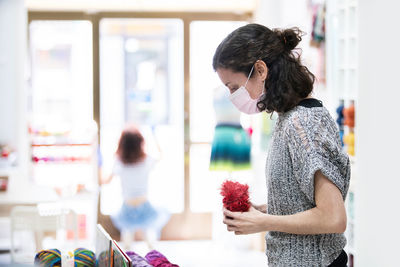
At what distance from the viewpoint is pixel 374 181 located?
2781 mm

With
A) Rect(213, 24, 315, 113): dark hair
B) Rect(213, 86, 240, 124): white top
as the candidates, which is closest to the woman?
Rect(213, 24, 315, 113): dark hair

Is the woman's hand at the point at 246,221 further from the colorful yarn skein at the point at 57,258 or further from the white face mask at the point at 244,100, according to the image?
the colorful yarn skein at the point at 57,258

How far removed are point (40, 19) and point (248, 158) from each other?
7.30 feet

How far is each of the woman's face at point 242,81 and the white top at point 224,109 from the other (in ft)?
11.4

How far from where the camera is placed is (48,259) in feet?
6.28

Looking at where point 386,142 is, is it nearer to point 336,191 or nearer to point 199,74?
point 336,191

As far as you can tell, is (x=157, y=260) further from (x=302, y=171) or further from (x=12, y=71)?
(x=12, y=71)

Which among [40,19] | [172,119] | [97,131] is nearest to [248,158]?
[172,119]

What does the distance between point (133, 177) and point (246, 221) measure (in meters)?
3.48

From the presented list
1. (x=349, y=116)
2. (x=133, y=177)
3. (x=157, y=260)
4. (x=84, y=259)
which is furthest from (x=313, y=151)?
(x=133, y=177)

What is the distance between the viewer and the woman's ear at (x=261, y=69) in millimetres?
1479

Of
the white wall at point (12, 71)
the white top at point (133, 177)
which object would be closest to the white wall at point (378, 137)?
the white top at point (133, 177)

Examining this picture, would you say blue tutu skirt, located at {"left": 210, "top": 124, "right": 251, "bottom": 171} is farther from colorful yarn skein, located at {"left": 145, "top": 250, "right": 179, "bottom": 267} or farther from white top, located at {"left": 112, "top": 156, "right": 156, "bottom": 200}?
colorful yarn skein, located at {"left": 145, "top": 250, "right": 179, "bottom": 267}

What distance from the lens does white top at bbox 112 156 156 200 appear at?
16.0ft
